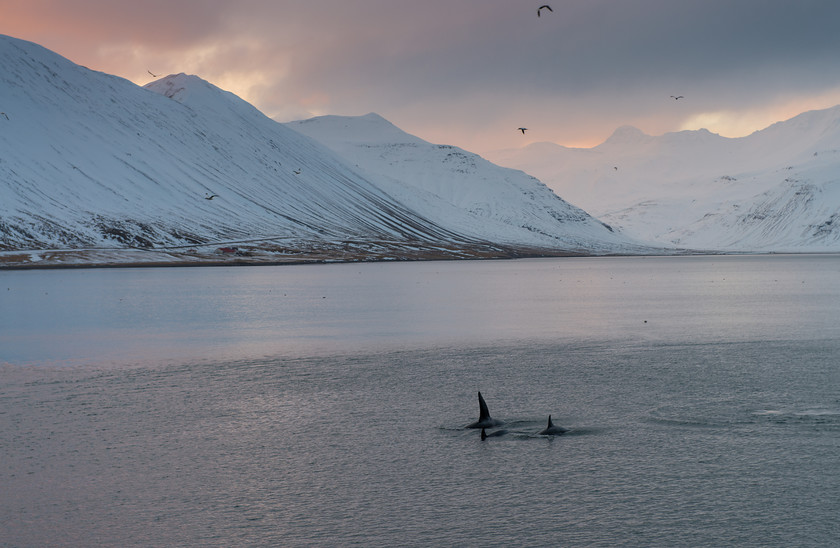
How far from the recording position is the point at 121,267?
570 ft

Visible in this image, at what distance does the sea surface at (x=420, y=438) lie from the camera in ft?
55.8

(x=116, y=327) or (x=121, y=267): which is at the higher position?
(x=121, y=267)

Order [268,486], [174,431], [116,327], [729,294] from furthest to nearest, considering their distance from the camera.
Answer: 1. [729,294]
2. [116,327]
3. [174,431]
4. [268,486]

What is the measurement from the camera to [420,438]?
23.6 m

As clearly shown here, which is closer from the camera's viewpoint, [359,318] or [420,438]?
[420,438]

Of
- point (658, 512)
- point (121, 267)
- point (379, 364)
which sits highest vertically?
point (121, 267)

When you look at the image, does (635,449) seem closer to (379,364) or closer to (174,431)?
(174,431)

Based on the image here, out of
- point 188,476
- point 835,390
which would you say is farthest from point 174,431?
point 835,390

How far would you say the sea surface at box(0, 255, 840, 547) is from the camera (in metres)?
17.0

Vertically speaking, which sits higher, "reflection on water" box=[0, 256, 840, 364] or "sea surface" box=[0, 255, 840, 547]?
"reflection on water" box=[0, 256, 840, 364]

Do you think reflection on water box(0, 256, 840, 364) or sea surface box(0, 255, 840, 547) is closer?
sea surface box(0, 255, 840, 547)

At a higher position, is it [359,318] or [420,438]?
[359,318]

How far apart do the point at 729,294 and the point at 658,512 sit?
73.7 meters

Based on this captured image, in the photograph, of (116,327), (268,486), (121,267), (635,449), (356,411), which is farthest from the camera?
(121,267)
